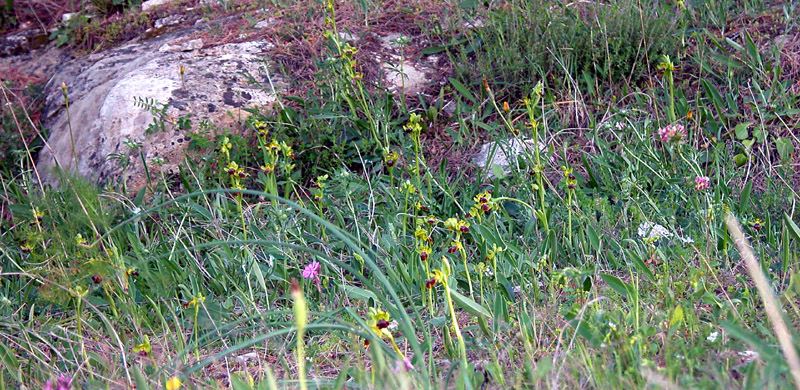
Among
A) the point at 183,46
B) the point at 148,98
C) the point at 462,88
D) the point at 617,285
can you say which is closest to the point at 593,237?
the point at 617,285

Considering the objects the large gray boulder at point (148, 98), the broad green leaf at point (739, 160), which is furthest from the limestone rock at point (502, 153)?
the large gray boulder at point (148, 98)

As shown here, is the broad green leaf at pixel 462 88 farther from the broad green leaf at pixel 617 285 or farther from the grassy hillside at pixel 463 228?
the broad green leaf at pixel 617 285

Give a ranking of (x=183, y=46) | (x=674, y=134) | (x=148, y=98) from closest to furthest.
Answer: (x=674, y=134) < (x=148, y=98) < (x=183, y=46)

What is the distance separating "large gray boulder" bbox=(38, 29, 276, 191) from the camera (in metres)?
3.62

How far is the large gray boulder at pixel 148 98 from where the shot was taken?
3.62 metres

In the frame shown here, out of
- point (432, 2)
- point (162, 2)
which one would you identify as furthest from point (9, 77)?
point (432, 2)

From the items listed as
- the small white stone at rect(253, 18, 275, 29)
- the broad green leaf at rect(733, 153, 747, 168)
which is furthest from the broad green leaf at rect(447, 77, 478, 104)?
the small white stone at rect(253, 18, 275, 29)

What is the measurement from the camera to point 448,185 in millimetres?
3107

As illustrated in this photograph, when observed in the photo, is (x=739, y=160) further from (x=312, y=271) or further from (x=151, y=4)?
(x=151, y=4)

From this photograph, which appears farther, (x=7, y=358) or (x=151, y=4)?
(x=151, y=4)

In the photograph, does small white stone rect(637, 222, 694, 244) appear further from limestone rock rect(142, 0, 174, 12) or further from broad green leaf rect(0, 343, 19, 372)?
limestone rock rect(142, 0, 174, 12)

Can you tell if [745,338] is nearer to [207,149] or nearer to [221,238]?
[221,238]

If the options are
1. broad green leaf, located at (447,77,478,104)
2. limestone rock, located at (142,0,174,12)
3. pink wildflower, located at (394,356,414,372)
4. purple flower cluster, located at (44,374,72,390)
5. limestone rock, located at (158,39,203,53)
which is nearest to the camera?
pink wildflower, located at (394,356,414,372)

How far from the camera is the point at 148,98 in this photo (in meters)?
3.75
